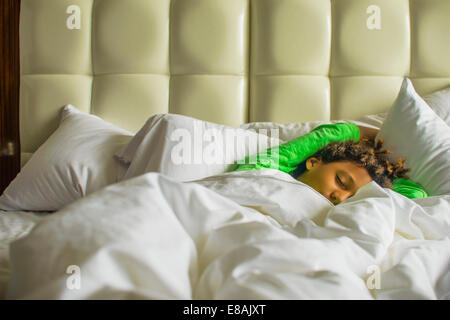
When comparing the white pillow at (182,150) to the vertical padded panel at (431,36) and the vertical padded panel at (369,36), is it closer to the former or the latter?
the vertical padded panel at (369,36)

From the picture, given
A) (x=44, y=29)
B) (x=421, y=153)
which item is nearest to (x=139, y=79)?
(x=44, y=29)

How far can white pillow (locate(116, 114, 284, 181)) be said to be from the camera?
116 cm

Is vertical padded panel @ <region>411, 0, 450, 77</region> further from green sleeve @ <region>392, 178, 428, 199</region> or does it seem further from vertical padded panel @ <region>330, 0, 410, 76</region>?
green sleeve @ <region>392, 178, 428, 199</region>

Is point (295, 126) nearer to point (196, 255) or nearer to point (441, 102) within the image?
point (441, 102)

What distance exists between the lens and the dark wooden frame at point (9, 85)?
169 cm

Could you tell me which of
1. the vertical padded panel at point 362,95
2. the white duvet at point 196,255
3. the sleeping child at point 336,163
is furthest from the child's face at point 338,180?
the vertical padded panel at point 362,95

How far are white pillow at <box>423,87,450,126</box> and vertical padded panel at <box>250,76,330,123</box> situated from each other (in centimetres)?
43

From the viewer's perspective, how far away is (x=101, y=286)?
1.52ft

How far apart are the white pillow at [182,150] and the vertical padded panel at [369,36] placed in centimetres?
71

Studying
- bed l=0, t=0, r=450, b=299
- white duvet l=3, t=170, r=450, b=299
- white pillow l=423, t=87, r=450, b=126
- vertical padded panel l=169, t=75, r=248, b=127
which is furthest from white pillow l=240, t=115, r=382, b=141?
white duvet l=3, t=170, r=450, b=299

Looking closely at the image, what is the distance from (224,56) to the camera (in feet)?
5.24

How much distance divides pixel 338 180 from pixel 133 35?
1.07 meters
